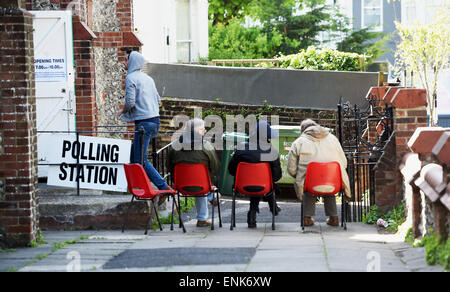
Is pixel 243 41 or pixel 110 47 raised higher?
pixel 243 41

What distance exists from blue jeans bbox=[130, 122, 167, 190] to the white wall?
6596 mm

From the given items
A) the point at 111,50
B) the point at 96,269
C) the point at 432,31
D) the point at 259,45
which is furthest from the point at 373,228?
the point at 259,45

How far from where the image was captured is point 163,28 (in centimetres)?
2119

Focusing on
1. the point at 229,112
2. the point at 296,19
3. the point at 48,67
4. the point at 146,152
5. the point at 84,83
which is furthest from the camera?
the point at 296,19

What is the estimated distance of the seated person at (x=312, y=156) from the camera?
32.7 ft

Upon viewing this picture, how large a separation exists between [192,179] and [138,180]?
728mm

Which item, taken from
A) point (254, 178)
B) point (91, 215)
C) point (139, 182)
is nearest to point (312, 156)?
point (254, 178)

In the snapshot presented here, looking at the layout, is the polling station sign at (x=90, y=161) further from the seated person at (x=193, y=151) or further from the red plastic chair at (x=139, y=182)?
the red plastic chair at (x=139, y=182)

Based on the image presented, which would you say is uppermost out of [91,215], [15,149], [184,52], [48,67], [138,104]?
[184,52]

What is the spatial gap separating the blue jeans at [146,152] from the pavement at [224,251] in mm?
640

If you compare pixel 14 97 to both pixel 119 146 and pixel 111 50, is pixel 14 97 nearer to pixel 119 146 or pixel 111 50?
pixel 119 146

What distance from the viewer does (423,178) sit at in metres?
7.75

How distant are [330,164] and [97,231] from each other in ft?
10.0

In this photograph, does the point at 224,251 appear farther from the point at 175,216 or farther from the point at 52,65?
the point at 52,65
